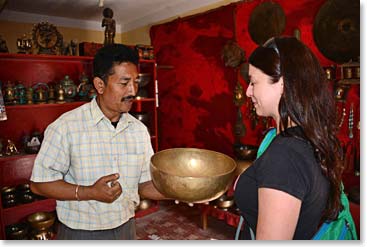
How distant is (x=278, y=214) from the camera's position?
0.56 metres

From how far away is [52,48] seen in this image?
2.30 metres

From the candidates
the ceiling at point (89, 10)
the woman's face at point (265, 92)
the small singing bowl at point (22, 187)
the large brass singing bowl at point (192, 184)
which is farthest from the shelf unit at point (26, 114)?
the woman's face at point (265, 92)

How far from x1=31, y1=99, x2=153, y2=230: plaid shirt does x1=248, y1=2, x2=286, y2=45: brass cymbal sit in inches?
56.6

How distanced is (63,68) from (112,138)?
1.77m

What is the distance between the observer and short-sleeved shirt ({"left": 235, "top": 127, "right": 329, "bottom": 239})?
0.57m

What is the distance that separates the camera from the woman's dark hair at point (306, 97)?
622 millimetres

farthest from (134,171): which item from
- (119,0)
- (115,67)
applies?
(119,0)

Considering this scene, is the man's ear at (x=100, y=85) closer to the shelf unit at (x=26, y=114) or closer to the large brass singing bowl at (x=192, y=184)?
the large brass singing bowl at (x=192, y=184)

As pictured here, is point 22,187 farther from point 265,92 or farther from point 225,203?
point 265,92

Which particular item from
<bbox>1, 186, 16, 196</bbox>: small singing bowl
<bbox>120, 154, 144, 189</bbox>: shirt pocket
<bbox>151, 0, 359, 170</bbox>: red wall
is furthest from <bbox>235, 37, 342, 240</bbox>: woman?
<bbox>1, 186, 16, 196</bbox>: small singing bowl

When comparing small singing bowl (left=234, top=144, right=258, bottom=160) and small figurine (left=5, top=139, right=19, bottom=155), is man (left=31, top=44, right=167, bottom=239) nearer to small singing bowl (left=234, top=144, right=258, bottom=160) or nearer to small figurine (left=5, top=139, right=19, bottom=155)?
small singing bowl (left=234, top=144, right=258, bottom=160)

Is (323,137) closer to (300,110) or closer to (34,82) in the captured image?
(300,110)

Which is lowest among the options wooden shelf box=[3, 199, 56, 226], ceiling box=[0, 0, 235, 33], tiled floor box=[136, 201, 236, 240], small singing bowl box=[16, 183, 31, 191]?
tiled floor box=[136, 201, 236, 240]

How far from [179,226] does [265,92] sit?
6.57 ft
